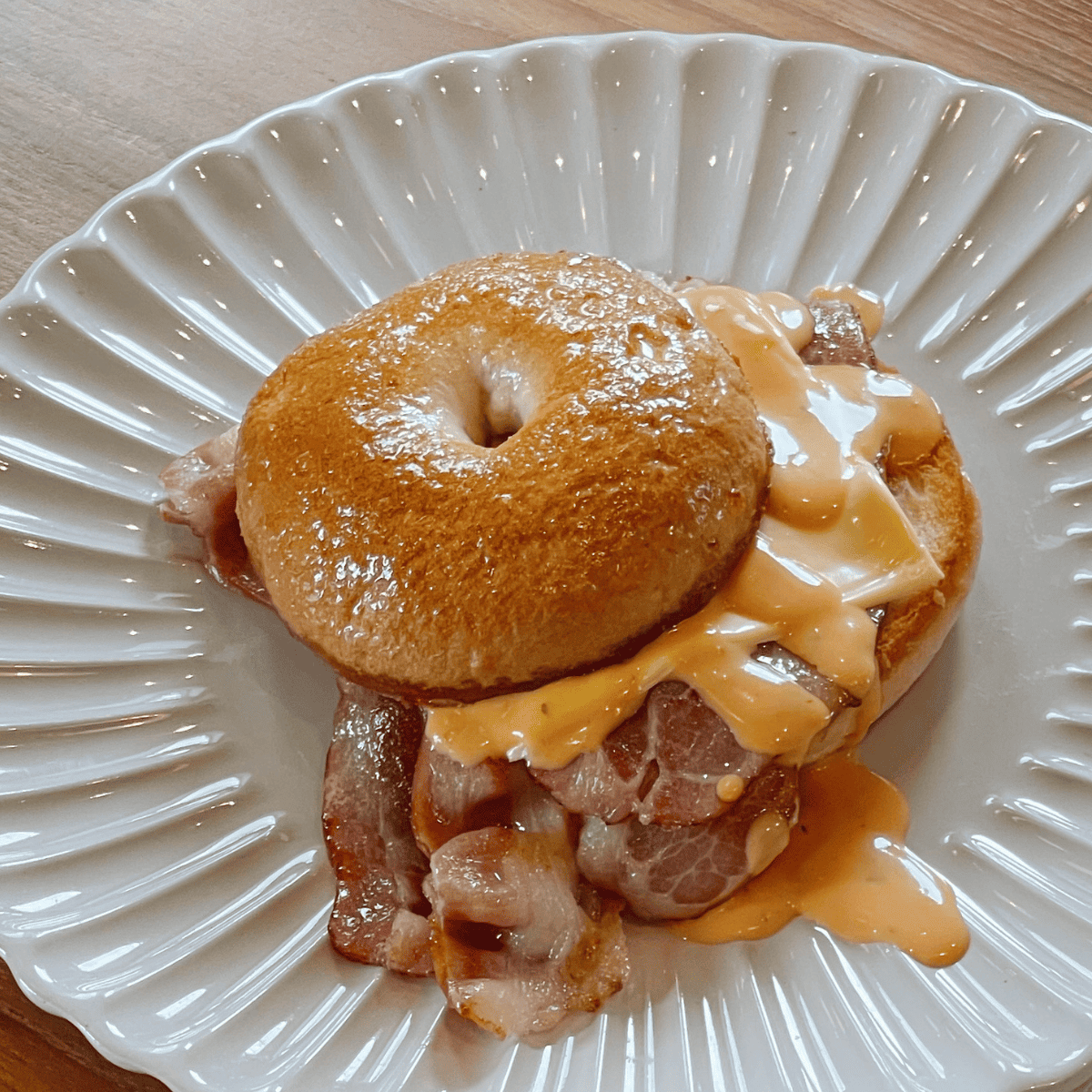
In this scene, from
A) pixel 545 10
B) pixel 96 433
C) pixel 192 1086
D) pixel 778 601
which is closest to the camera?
pixel 192 1086

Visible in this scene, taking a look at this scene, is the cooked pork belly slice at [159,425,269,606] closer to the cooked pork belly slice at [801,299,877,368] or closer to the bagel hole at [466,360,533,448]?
the bagel hole at [466,360,533,448]

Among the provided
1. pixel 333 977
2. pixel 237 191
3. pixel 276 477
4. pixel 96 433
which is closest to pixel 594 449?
pixel 276 477

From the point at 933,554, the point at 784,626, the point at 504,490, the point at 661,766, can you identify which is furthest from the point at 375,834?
the point at 933,554

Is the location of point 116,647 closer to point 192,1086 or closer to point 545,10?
point 192,1086

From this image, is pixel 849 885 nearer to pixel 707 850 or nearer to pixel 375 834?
pixel 707 850

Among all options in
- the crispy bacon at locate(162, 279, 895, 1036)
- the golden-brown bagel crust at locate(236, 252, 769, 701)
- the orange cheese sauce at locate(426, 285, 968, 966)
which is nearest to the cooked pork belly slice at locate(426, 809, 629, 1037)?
the crispy bacon at locate(162, 279, 895, 1036)

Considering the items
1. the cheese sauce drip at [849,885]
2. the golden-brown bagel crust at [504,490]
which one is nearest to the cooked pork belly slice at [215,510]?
the golden-brown bagel crust at [504,490]
